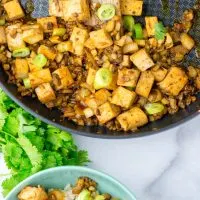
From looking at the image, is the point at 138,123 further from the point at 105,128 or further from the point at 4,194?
the point at 4,194

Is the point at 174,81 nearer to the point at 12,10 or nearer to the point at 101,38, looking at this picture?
the point at 101,38

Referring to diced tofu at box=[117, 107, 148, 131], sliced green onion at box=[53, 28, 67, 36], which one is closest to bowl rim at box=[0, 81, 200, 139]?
diced tofu at box=[117, 107, 148, 131]

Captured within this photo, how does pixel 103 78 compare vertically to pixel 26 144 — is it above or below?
above

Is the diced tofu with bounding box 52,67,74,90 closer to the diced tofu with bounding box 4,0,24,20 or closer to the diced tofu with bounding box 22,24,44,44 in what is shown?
the diced tofu with bounding box 22,24,44,44

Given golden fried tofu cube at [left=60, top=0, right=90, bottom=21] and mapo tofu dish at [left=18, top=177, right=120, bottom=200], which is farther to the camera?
mapo tofu dish at [left=18, top=177, right=120, bottom=200]

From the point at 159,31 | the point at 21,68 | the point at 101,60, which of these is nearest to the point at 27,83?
the point at 21,68

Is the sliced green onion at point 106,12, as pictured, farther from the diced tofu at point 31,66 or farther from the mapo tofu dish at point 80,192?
the mapo tofu dish at point 80,192

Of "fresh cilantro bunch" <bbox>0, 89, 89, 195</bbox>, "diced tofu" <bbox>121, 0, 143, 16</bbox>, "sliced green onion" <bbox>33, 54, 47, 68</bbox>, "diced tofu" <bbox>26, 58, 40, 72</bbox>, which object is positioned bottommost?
"fresh cilantro bunch" <bbox>0, 89, 89, 195</bbox>
